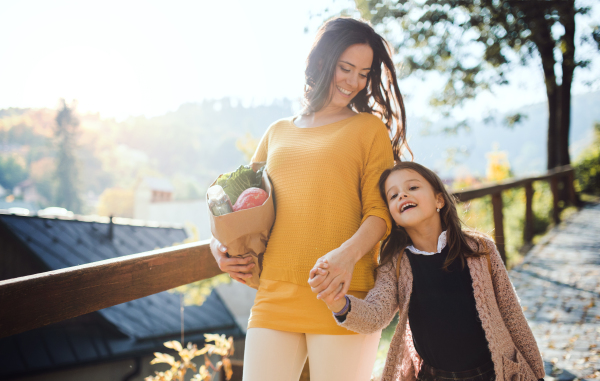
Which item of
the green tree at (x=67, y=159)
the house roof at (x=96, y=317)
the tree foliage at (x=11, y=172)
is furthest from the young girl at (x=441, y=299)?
the green tree at (x=67, y=159)

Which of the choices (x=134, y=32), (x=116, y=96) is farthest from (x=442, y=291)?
(x=134, y=32)

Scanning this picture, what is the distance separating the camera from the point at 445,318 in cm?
150

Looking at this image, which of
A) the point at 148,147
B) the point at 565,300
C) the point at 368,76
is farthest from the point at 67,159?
the point at 368,76

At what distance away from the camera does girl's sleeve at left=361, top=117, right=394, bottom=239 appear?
142cm

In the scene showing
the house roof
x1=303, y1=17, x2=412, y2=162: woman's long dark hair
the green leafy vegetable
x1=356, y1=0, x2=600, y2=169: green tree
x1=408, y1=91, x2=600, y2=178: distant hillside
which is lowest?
the house roof

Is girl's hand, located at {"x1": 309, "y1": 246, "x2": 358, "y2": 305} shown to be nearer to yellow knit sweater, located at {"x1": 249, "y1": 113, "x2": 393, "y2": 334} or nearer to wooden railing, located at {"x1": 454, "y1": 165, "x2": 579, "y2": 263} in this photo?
yellow knit sweater, located at {"x1": 249, "y1": 113, "x2": 393, "y2": 334}

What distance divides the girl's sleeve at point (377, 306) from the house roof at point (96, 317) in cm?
387

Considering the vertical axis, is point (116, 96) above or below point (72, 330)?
above

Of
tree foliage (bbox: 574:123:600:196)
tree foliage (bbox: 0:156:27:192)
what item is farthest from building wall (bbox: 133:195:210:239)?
tree foliage (bbox: 574:123:600:196)

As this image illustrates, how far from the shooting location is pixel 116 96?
40.9m

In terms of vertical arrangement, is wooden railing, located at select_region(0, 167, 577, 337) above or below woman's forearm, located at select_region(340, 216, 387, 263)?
below

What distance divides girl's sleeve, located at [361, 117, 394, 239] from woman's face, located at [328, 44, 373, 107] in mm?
161

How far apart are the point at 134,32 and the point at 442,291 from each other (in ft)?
228

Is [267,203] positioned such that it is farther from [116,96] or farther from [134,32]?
[134,32]
